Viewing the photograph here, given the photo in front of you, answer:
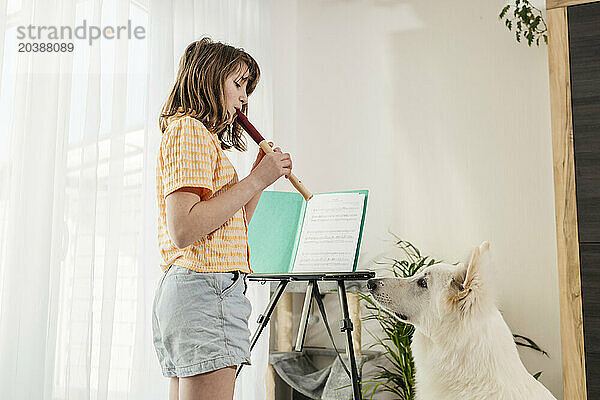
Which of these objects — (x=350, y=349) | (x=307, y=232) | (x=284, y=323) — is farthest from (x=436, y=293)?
(x=284, y=323)

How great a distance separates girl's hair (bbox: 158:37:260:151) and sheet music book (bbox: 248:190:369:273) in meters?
1.18

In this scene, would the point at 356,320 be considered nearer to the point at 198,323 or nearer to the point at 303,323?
the point at 303,323

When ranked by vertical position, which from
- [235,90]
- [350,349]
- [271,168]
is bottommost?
[350,349]

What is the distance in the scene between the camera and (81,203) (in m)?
2.08

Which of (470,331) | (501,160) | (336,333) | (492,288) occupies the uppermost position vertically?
(501,160)

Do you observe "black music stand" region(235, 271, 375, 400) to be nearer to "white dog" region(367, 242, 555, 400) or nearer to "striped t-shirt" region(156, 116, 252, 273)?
"white dog" region(367, 242, 555, 400)

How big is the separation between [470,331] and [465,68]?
1.87m

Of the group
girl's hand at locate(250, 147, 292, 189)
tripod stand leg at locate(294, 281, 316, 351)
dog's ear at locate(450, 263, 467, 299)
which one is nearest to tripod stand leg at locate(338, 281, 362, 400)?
tripod stand leg at locate(294, 281, 316, 351)

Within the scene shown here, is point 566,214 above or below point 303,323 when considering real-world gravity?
above

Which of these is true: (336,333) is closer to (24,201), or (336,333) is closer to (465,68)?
(465,68)

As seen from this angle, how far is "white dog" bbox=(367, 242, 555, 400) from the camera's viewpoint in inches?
62.5

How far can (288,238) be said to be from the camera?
2.78m

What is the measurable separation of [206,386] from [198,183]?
1.42ft

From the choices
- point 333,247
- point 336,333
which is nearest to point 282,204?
point 333,247
